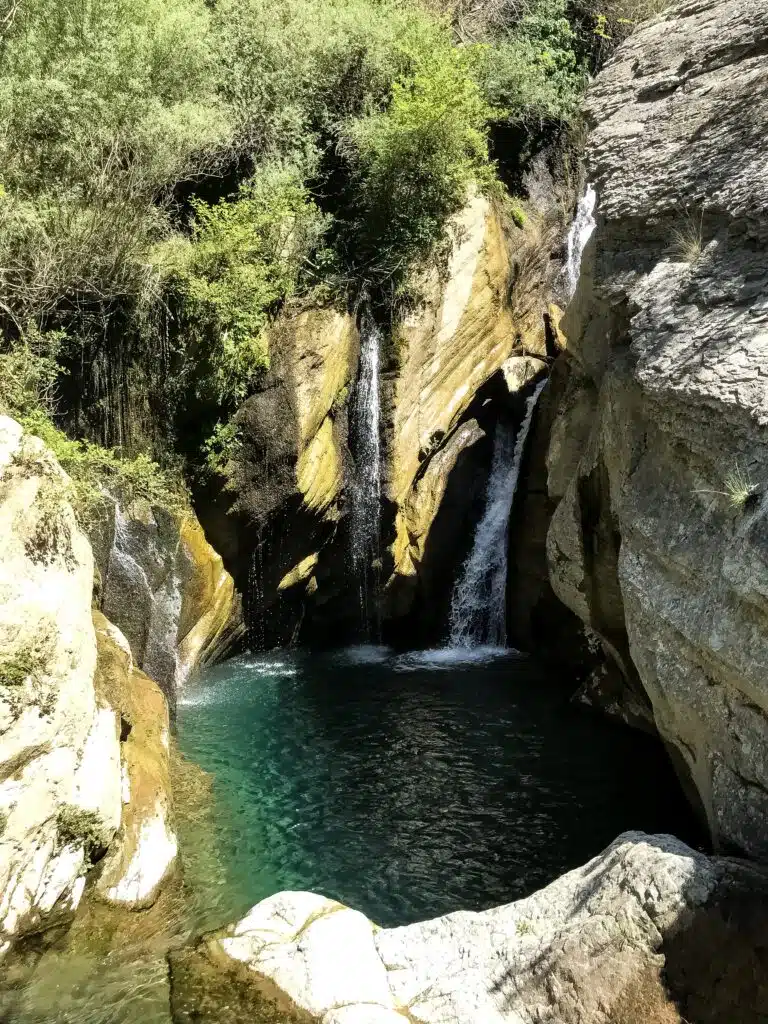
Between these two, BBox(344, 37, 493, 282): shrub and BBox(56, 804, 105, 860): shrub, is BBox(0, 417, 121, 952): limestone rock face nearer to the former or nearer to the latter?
BBox(56, 804, 105, 860): shrub

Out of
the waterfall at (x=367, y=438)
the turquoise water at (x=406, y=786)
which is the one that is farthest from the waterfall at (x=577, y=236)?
the turquoise water at (x=406, y=786)

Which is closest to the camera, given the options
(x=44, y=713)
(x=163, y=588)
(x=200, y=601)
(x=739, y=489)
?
(x=739, y=489)

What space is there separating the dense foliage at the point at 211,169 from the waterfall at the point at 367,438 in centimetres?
114

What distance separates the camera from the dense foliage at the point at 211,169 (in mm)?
12672

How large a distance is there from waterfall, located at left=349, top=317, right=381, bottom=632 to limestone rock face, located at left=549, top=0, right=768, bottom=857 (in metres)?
4.94

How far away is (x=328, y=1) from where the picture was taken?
56.1 ft

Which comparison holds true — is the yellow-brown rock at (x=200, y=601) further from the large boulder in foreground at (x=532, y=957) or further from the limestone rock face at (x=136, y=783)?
the large boulder in foreground at (x=532, y=957)

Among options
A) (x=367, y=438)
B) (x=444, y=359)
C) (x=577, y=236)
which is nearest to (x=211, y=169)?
(x=444, y=359)

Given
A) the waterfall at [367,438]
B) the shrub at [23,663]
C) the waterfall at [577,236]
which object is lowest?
A: the shrub at [23,663]

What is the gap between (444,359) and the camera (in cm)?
1594

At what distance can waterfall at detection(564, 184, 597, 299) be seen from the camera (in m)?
18.8

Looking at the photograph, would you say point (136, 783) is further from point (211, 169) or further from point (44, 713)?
point (211, 169)

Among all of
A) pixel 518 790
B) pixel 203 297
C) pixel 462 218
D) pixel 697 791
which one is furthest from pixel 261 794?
pixel 462 218

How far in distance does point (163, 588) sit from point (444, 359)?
7.02 metres
